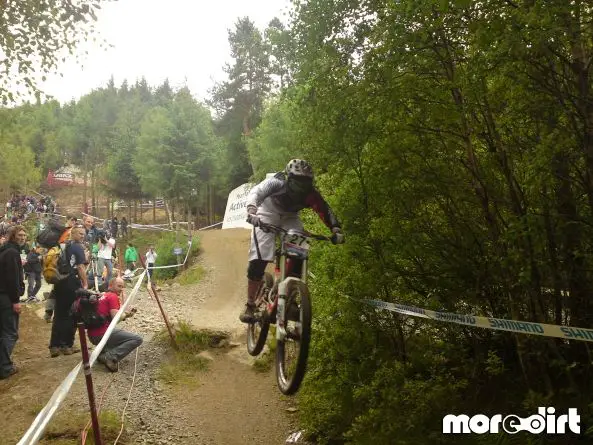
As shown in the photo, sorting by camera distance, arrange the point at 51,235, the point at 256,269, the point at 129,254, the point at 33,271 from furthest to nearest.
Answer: the point at 129,254, the point at 33,271, the point at 51,235, the point at 256,269

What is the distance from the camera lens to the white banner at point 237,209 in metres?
29.8

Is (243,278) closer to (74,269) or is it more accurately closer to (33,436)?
(74,269)

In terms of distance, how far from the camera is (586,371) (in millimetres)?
5281

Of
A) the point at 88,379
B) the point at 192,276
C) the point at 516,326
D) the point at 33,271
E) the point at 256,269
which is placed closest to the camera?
the point at 516,326

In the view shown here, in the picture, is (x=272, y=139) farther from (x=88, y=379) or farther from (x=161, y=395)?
(x=88, y=379)

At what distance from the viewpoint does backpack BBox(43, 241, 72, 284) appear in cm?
785

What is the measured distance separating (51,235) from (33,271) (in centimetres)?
639

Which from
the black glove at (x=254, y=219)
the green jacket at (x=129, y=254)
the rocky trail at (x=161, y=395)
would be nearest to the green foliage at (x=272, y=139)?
the green jacket at (x=129, y=254)

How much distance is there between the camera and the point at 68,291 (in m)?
8.00

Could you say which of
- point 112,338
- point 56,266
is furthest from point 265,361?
point 56,266

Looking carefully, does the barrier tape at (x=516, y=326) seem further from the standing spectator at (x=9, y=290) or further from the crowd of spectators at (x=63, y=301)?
the standing spectator at (x=9, y=290)

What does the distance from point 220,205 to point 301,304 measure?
128 feet

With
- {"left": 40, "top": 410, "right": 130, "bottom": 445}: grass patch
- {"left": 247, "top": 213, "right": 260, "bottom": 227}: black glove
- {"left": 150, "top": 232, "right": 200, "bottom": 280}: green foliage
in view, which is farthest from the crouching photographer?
{"left": 150, "top": 232, "right": 200, "bottom": 280}: green foliage

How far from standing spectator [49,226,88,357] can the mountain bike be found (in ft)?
13.5
